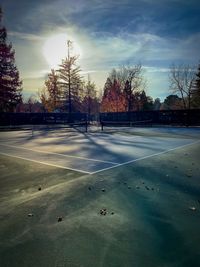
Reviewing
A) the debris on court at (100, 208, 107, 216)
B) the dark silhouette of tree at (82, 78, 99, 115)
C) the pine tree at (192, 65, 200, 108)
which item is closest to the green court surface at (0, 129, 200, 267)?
the debris on court at (100, 208, 107, 216)

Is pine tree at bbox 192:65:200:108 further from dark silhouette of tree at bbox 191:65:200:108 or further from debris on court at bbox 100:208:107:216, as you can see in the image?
debris on court at bbox 100:208:107:216

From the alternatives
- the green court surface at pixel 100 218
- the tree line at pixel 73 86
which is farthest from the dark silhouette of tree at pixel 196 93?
the green court surface at pixel 100 218

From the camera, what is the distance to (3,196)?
15.4 feet

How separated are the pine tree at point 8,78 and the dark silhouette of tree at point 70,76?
8.05 meters

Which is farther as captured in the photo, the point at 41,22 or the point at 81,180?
the point at 41,22

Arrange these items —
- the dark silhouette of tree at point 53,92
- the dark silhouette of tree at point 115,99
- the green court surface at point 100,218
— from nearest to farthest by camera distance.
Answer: the green court surface at point 100,218 → the dark silhouette of tree at point 53,92 → the dark silhouette of tree at point 115,99

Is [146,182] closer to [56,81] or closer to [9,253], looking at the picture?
[9,253]

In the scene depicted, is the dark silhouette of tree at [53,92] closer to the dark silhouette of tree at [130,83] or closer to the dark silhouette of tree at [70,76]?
the dark silhouette of tree at [70,76]

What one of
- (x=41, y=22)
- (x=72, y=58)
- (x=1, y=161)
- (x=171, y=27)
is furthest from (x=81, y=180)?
(x=72, y=58)

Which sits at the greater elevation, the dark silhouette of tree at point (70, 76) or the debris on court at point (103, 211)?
the dark silhouette of tree at point (70, 76)

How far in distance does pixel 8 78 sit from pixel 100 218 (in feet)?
110

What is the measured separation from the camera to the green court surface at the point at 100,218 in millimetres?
2633

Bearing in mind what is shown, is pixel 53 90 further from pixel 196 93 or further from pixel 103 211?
pixel 103 211

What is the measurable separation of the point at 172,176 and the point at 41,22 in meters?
13.1
